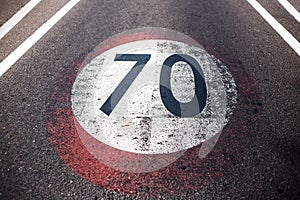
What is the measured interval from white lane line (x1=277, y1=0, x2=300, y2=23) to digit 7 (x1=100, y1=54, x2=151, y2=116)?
289 centimetres

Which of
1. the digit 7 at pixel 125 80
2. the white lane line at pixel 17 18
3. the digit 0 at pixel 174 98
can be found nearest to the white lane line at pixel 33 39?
the white lane line at pixel 17 18

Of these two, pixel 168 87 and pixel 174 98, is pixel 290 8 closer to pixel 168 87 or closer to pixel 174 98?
pixel 168 87

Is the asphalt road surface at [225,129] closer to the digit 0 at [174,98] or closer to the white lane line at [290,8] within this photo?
the white lane line at [290,8]

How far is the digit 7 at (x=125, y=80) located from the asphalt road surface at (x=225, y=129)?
0.55 meters

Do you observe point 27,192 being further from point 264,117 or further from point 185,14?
point 185,14

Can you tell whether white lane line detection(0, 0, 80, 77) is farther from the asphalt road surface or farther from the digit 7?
the digit 7

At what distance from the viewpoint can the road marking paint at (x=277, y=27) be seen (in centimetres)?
505

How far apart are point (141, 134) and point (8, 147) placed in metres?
1.48

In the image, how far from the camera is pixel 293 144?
11.8 ft

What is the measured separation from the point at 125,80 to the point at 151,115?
756 millimetres

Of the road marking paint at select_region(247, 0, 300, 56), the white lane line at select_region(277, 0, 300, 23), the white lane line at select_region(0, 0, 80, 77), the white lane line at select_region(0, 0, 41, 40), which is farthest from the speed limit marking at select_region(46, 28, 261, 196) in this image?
the white lane line at select_region(277, 0, 300, 23)

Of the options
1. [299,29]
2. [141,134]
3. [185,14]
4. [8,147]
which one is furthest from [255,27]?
[8,147]

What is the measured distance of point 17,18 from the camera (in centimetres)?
570

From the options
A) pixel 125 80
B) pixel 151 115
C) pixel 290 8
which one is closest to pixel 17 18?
pixel 125 80
